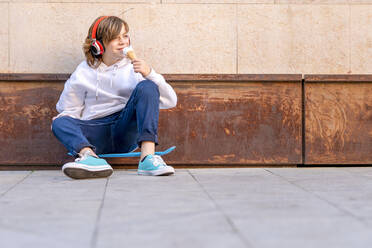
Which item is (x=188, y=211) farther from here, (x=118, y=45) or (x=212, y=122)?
(x=212, y=122)

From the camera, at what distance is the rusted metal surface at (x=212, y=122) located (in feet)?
14.0

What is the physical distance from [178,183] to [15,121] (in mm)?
1786

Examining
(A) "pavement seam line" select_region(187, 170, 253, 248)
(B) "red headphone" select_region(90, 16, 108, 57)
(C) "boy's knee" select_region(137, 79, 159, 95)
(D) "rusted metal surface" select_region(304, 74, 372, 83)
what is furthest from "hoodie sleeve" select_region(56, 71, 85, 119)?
(D) "rusted metal surface" select_region(304, 74, 372, 83)

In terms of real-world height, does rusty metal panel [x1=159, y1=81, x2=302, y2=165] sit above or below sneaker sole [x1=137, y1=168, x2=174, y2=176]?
above

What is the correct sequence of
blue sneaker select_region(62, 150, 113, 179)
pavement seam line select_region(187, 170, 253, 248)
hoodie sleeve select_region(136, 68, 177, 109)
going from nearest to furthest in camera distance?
pavement seam line select_region(187, 170, 253, 248)
blue sneaker select_region(62, 150, 113, 179)
hoodie sleeve select_region(136, 68, 177, 109)

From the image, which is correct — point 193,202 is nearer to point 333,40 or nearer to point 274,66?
point 274,66

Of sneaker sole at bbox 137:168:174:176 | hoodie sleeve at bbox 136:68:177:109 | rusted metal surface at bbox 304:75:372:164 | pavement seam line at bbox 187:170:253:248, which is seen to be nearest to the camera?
pavement seam line at bbox 187:170:253:248

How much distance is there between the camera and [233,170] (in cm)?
415

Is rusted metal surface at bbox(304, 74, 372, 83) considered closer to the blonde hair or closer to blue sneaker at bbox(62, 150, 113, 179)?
the blonde hair

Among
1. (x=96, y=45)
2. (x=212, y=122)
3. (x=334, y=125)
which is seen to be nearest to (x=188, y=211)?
(x=96, y=45)

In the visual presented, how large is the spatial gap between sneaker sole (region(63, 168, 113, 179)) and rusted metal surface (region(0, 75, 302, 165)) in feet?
2.81

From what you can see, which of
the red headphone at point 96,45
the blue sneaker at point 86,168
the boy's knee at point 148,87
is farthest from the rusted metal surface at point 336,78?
the blue sneaker at point 86,168

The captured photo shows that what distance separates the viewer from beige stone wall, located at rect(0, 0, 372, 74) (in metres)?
4.44

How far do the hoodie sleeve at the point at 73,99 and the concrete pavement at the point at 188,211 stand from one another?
1.89 feet
